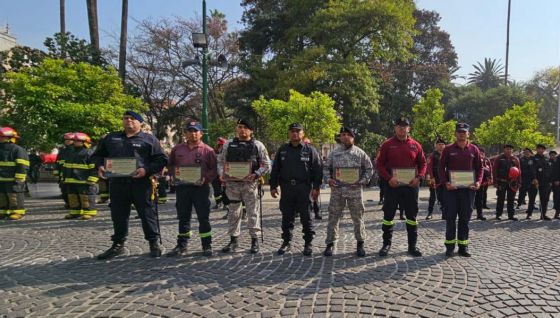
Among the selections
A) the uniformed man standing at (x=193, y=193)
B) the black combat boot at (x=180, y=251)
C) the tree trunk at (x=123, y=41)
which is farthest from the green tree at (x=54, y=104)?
the tree trunk at (x=123, y=41)

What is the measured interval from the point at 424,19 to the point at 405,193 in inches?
1467

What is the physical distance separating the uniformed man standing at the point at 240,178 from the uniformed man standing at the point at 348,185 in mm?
1058

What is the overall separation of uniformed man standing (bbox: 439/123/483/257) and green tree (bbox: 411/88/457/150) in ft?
50.1

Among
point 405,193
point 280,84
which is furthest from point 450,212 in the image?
point 280,84

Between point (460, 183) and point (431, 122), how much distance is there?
15.8 metres

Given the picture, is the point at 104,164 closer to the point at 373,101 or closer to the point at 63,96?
the point at 63,96

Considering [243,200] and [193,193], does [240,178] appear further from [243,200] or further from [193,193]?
[193,193]

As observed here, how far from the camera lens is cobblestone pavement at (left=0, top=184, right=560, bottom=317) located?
12.1 ft

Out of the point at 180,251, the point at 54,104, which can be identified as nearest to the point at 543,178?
the point at 180,251

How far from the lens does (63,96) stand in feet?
39.4

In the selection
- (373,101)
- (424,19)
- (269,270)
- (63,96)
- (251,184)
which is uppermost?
(424,19)

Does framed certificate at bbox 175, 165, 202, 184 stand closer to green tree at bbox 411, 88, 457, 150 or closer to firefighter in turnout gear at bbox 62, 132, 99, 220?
firefighter in turnout gear at bbox 62, 132, 99, 220

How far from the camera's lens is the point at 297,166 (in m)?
5.57

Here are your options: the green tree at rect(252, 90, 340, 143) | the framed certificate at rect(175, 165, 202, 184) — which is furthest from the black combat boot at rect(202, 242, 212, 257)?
the green tree at rect(252, 90, 340, 143)
